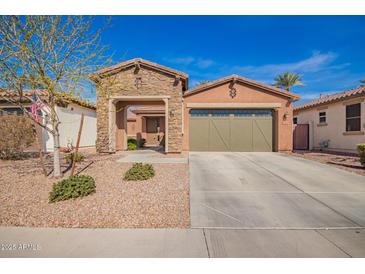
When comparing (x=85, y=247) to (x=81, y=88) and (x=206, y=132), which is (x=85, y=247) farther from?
(x=206, y=132)

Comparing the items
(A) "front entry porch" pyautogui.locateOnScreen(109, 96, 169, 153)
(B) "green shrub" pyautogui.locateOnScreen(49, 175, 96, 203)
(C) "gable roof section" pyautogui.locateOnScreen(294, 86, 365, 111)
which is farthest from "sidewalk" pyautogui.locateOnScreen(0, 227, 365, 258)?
(C) "gable roof section" pyautogui.locateOnScreen(294, 86, 365, 111)

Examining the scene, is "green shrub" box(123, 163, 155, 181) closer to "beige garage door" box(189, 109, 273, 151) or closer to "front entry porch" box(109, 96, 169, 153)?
"beige garage door" box(189, 109, 273, 151)

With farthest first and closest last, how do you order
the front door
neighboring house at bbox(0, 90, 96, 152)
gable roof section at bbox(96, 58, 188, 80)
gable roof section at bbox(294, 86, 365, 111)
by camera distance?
the front door, neighboring house at bbox(0, 90, 96, 152), gable roof section at bbox(294, 86, 365, 111), gable roof section at bbox(96, 58, 188, 80)

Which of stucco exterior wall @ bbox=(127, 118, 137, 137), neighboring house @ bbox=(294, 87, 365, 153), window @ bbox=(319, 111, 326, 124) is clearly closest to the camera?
neighboring house @ bbox=(294, 87, 365, 153)

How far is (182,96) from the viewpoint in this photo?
1205 cm

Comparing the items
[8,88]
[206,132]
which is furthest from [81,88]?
[206,132]

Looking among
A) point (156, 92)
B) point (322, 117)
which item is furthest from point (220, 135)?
point (322, 117)

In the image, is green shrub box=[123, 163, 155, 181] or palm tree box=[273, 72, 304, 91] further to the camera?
palm tree box=[273, 72, 304, 91]

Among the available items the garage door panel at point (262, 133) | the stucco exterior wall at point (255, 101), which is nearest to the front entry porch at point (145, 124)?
the stucco exterior wall at point (255, 101)

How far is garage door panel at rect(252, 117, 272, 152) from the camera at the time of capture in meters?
12.6

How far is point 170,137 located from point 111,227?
8.27m

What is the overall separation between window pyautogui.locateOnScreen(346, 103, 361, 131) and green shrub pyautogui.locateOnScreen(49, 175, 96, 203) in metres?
14.8

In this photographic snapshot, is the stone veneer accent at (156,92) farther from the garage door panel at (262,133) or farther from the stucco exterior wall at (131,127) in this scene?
the stucco exterior wall at (131,127)

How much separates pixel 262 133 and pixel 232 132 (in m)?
2.01
